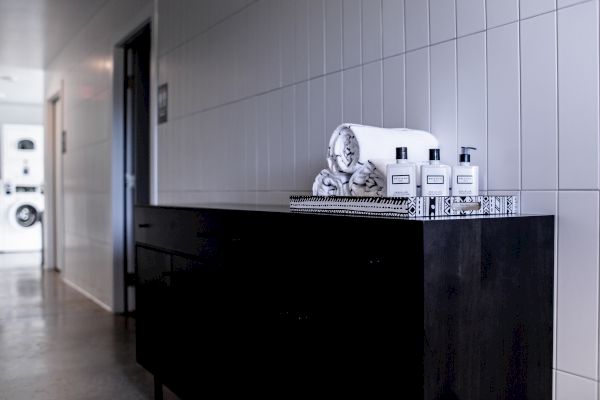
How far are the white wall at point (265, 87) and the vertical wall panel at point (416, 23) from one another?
0.04 m

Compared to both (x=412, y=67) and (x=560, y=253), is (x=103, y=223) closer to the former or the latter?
(x=412, y=67)

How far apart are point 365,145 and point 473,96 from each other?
1.15 feet

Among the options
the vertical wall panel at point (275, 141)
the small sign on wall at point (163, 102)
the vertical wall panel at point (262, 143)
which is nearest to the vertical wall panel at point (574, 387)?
the vertical wall panel at point (275, 141)

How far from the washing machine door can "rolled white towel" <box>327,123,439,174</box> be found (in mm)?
9339

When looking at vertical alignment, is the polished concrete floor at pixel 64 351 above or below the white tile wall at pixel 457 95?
below

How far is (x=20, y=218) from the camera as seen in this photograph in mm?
9766

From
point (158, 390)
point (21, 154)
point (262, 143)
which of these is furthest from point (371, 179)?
point (21, 154)

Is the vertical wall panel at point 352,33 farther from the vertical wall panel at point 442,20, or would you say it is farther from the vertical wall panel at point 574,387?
the vertical wall panel at point 574,387

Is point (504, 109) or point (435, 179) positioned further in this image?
point (504, 109)

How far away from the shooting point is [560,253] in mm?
1428

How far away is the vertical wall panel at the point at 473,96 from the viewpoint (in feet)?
5.29

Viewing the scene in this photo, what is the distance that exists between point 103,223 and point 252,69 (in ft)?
9.37

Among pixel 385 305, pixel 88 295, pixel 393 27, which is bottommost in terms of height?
pixel 88 295

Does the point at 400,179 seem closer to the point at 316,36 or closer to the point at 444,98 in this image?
the point at 444,98
